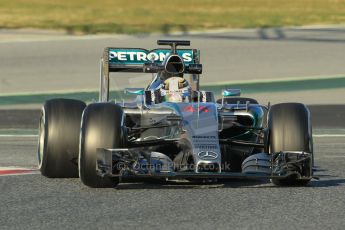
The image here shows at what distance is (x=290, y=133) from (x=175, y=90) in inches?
77.4

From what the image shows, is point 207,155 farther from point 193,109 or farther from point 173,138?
point 193,109

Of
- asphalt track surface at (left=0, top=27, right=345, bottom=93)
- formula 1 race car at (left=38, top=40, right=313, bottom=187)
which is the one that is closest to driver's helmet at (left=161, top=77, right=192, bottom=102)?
formula 1 race car at (left=38, top=40, right=313, bottom=187)

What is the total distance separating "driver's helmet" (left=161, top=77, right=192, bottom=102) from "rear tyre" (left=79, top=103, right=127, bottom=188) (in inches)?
69.8

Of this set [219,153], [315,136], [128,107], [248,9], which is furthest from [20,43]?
[219,153]

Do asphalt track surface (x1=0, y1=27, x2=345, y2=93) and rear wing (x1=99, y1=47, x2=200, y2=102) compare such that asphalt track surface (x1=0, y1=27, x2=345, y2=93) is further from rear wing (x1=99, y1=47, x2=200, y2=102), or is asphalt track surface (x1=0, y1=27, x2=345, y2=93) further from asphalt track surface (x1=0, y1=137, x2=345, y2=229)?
asphalt track surface (x1=0, y1=137, x2=345, y2=229)

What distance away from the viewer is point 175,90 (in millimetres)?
13023

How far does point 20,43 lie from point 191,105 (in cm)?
1660

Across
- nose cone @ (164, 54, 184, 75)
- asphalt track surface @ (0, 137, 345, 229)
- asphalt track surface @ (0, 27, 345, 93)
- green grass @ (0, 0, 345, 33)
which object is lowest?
asphalt track surface @ (0, 137, 345, 229)

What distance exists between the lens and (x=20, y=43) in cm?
2822

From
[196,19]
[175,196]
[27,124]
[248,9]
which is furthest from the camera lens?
[248,9]

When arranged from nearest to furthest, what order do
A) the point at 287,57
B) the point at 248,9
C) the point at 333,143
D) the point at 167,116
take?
the point at 167,116 → the point at 333,143 → the point at 287,57 → the point at 248,9

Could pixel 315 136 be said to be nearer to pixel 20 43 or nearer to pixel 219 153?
pixel 219 153

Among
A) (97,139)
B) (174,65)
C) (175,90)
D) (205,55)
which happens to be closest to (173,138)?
(97,139)

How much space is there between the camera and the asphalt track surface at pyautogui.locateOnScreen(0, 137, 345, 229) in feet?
31.2
